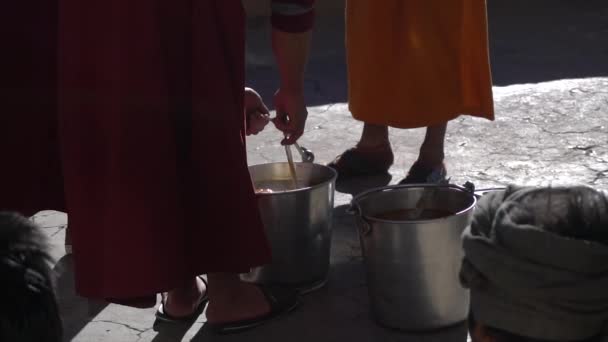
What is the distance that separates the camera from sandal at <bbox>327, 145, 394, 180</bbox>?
3.85 metres

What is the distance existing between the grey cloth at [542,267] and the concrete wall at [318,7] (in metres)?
5.38

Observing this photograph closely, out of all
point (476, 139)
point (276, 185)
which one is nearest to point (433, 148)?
point (476, 139)

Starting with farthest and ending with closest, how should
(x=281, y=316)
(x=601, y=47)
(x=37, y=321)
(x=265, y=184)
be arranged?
1. (x=601, y=47)
2. (x=265, y=184)
3. (x=281, y=316)
4. (x=37, y=321)

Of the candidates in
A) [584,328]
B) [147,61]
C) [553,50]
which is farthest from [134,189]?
[553,50]

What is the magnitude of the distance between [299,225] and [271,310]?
0.24 meters

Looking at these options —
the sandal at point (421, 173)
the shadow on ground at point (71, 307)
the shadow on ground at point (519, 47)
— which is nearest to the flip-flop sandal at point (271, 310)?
the shadow on ground at point (71, 307)

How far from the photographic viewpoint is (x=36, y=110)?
2.68 metres

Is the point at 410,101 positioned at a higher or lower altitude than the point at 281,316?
higher

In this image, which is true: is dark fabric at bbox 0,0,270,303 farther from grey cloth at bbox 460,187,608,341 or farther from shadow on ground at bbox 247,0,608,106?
shadow on ground at bbox 247,0,608,106

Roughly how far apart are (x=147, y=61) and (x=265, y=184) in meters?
0.73

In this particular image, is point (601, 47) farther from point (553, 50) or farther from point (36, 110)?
point (36, 110)

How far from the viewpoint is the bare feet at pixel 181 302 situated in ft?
9.23

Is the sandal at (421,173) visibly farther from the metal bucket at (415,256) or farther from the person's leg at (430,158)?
the metal bucket at (415,256)

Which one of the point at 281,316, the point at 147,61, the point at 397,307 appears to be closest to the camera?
the point at 147,61
